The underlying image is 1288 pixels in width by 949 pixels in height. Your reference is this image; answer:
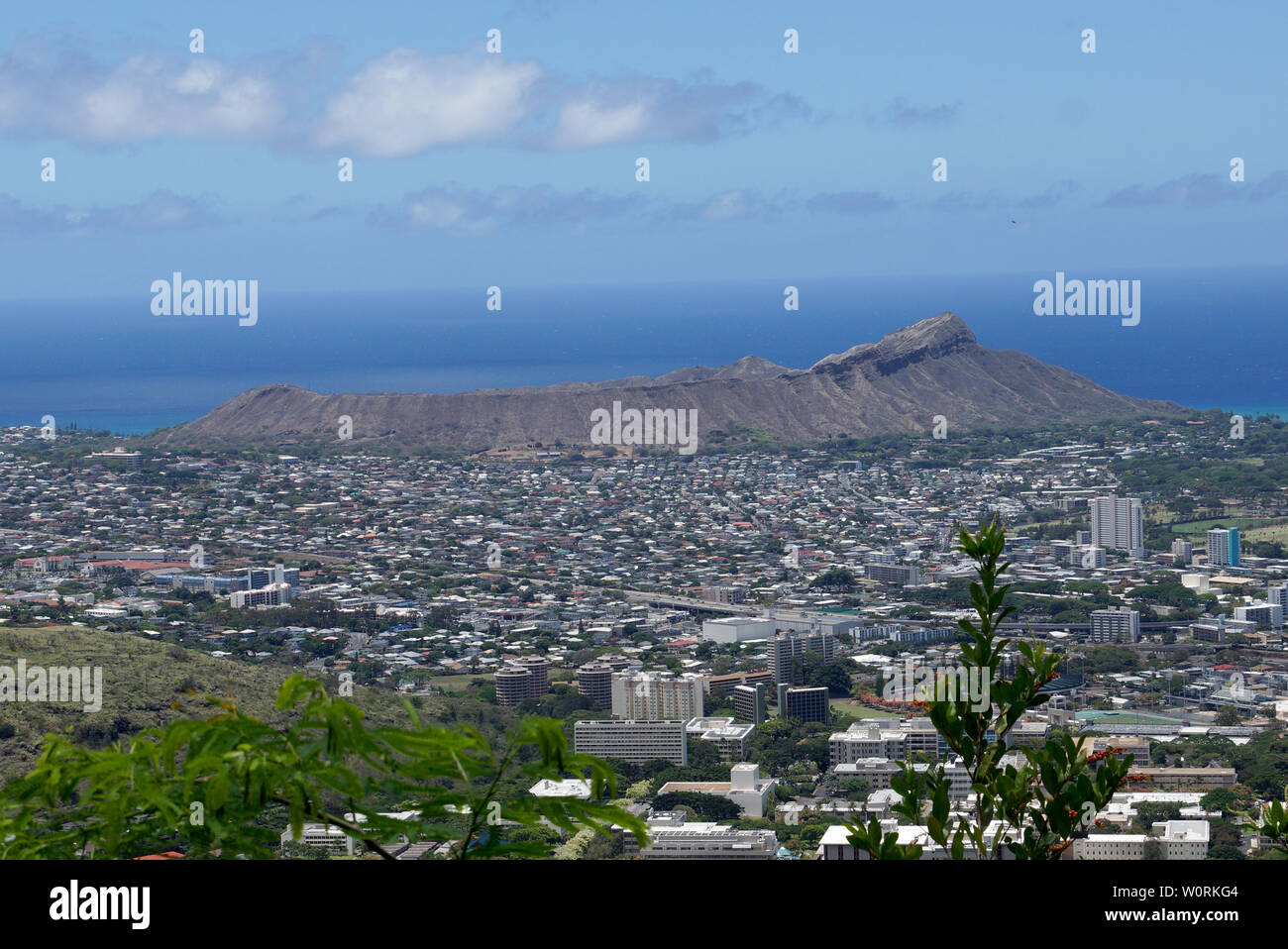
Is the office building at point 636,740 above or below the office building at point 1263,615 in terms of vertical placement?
below

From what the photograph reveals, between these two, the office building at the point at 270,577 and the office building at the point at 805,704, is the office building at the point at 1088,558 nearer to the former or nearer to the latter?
the office building at the point at 805,704

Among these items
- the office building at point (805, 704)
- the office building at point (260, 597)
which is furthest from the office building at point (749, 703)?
the office building at point (260, 597)

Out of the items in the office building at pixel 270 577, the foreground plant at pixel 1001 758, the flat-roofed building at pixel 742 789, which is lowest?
the flat-roofed building at pixel 742 789

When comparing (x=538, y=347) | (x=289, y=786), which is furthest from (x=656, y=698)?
(x=538, y=347)

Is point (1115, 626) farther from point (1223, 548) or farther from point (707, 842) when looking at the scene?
point (707, 842)

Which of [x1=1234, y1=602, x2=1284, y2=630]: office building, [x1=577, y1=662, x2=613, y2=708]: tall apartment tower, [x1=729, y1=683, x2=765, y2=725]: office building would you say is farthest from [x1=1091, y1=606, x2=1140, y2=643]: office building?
[x1=577, y1=662, x2=613, y2=708]: tall apartment tower
